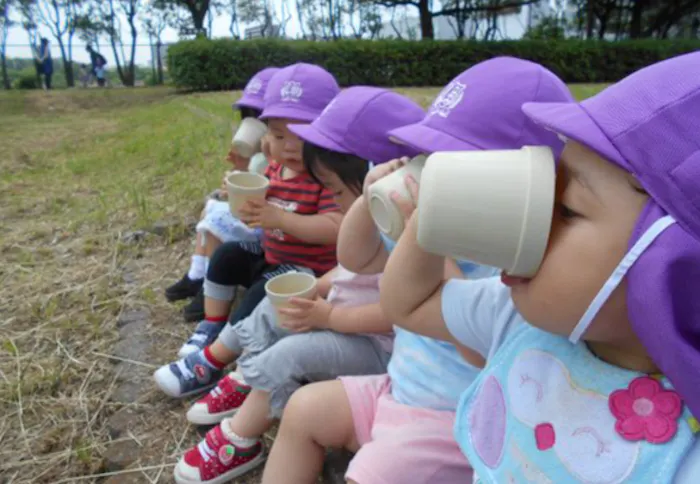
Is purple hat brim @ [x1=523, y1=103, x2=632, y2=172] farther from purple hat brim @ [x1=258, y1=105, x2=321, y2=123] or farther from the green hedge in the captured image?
the green hedge

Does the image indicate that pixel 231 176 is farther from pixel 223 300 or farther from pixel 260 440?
pixel 260 440

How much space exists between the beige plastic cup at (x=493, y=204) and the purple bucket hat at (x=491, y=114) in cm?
43

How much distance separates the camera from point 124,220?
171 inches

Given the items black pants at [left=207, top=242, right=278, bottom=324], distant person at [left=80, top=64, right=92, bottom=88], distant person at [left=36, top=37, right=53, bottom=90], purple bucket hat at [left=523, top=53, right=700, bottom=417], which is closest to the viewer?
purple bucket hat at [left=523, top=53, right=700, bottom=417]

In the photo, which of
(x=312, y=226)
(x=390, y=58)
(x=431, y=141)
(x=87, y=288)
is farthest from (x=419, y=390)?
(x=390, y=58)

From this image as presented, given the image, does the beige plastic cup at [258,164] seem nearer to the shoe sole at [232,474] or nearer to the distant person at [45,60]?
the shoe sole at [232,474]

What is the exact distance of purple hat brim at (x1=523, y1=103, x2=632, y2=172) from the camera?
2.56ft

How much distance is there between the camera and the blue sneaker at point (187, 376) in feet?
7.30

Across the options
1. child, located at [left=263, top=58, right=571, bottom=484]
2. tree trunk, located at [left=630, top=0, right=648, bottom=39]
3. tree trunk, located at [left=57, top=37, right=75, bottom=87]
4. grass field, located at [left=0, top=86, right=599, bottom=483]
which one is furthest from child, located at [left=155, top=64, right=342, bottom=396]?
tree trunk, located at [left=57, top=37, right=75, bottom=87]

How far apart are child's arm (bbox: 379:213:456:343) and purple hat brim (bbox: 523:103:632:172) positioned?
389 millimetres

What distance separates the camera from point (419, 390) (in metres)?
1.48

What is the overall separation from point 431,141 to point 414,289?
0.30 metres

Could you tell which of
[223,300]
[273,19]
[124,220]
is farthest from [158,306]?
[273,19]

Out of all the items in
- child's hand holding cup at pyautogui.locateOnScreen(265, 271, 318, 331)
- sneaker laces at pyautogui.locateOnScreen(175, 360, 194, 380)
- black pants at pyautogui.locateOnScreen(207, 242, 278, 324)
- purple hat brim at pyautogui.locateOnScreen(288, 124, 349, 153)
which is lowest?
sneaker laces at pyautogui.locateOnScreen(175, 360, 194, 380)
